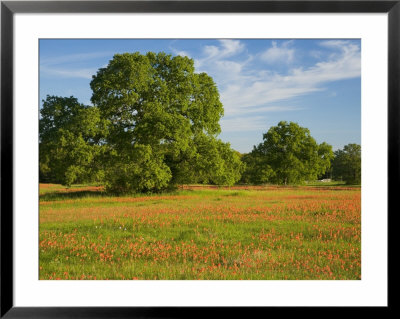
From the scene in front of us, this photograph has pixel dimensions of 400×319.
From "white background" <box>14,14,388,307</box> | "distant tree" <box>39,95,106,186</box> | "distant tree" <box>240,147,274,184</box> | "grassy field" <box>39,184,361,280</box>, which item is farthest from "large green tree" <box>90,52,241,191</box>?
"white background" <box>14,14,388,307</box>

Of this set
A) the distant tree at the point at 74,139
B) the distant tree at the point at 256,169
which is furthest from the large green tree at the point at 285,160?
the distant tree at the point at 74,139

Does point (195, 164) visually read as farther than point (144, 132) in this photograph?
Yes

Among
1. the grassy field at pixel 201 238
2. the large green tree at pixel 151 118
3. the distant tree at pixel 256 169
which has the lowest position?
the grassy field at pixel 201 238

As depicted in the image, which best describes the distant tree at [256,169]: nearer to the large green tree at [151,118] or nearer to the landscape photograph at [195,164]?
the landscape photograph at [195,164]

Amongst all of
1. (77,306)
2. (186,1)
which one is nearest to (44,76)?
(186,1)

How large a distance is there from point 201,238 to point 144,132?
512cm

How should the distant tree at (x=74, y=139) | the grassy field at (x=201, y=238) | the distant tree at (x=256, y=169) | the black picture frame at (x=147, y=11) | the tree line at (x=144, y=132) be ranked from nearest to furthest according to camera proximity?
the black picture frame at (x=147, y=11), the grassy field at (x=201, y=238), the distant tree at (x=74, y=139), the tree line at (x=144, y=132), the distant tree at (x=256, y=169)

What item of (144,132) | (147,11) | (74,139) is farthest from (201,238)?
(74,139)

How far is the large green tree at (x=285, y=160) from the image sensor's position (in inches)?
358

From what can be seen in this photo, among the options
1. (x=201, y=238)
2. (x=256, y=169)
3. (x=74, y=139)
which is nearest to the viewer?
→ (x=201, y=238)

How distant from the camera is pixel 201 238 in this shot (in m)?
5.57

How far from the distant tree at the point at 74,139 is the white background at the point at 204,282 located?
480cm

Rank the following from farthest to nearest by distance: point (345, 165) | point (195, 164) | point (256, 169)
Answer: point (256, 169) → point (195, 164) → point (345, 165)

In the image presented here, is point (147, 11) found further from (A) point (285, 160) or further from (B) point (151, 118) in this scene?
(A) point (285, 160)
